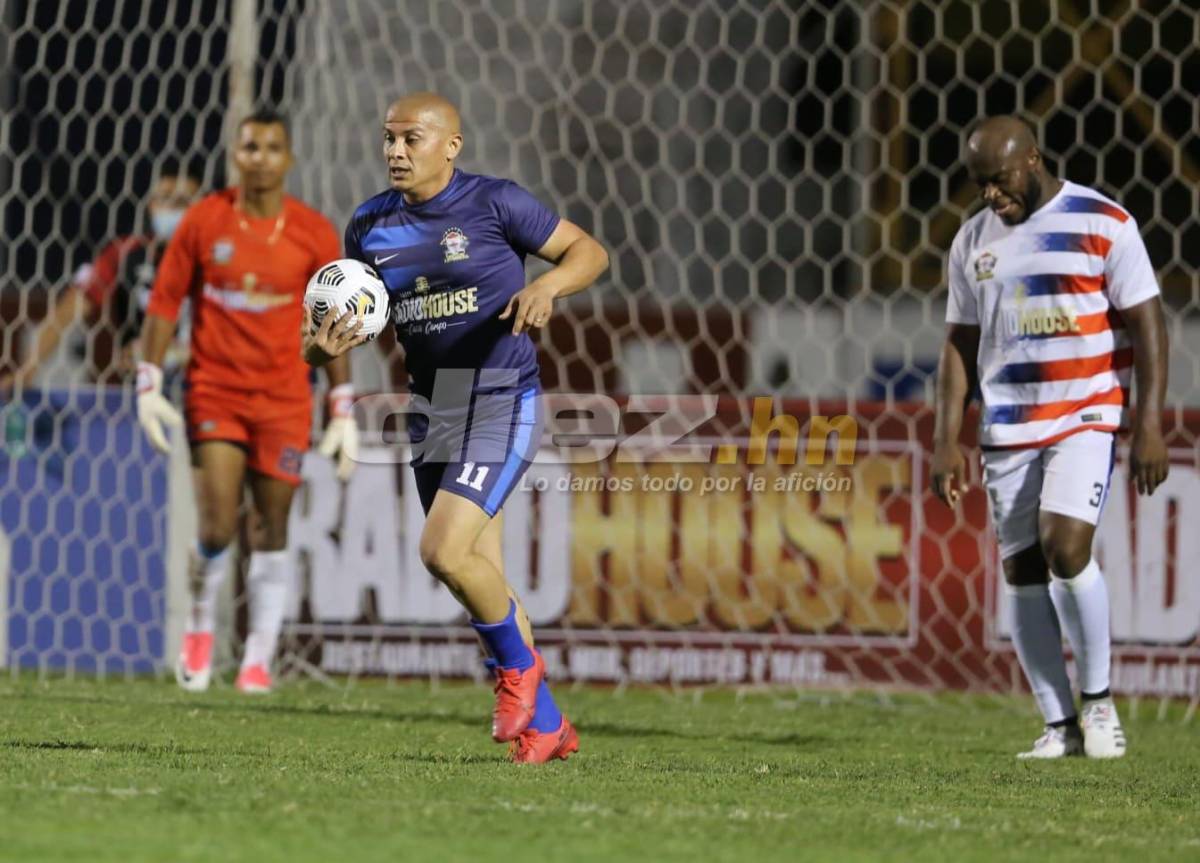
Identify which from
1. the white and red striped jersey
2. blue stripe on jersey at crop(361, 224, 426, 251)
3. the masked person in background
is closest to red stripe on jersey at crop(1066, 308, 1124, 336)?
the white and red striped jersey

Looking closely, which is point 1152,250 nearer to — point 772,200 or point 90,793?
point 772,200

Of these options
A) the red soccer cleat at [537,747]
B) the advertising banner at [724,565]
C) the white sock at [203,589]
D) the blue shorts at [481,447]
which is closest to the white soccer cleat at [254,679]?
the white sock at [203,589]

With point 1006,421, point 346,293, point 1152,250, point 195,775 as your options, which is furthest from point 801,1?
point 195,775

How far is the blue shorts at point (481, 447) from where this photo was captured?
5461 millimetres

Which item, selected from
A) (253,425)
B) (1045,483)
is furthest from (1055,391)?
(253,425)

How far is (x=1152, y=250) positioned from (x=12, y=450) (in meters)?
8.01

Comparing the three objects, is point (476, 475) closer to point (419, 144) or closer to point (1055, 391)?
point (419, 144)

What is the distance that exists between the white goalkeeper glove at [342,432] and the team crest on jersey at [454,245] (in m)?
2.67

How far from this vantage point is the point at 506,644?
211 inches

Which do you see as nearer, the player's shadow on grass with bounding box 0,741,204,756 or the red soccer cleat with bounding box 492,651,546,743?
the red soccer cleat with bounding box 492,651,546,743

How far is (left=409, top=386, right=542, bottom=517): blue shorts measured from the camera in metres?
5.46

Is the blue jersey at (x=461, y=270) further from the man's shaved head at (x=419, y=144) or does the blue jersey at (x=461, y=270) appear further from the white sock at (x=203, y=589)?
the white sock at (x=203, y=589)

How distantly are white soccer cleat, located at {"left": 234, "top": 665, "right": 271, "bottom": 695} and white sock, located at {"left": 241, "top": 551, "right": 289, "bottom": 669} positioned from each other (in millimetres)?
49

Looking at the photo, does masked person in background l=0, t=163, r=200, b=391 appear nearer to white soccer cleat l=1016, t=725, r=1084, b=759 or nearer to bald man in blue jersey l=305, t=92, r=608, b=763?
bald man in blue jersey l=305, t=92, r=608, b=763
